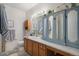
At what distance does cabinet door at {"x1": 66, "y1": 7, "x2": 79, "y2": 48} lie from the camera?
1.79 metres

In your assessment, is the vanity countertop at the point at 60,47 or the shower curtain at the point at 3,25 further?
the shower curtain at the point at 3,25

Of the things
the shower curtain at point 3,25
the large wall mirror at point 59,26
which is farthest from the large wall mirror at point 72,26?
the shower curtain at point 3,25

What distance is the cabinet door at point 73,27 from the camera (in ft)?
5.88

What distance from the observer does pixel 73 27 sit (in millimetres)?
1830

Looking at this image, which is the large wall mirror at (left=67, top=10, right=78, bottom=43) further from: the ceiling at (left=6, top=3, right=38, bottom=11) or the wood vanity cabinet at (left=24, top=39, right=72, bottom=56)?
the ceiling at (left=6, top=3, right=38, bottom=11)

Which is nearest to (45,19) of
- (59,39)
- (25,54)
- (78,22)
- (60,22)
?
(60,22)

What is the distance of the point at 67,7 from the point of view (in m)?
1.91

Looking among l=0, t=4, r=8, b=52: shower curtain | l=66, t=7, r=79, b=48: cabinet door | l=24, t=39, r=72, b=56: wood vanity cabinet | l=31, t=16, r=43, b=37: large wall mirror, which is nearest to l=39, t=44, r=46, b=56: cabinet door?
l=24, t=39, r=72, b=56: wood vanity cabinet

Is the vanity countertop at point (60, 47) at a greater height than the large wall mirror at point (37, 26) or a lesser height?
lesser

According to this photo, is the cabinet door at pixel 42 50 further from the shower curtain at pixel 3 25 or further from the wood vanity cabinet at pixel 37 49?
the shower curtain at pixel 3 25

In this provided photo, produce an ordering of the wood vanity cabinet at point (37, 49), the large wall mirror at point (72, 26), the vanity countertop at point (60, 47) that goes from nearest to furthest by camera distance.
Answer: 1. the vanity countertop at point (60, 47)
2. the large wall mirror at point (72, 26)
3. the wood vanity cabinet at point (37, 49)

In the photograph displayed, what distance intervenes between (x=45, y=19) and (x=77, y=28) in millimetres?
575

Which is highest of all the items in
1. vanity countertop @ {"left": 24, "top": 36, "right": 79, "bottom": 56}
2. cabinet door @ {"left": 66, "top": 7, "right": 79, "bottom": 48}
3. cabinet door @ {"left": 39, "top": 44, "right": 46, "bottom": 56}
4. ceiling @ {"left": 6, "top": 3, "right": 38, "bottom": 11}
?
ceiling @ {"left": 6, "top": 3, "right": 38, "bottom": 11}

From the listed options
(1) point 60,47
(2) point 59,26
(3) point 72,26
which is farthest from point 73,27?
(1) point 60,47
